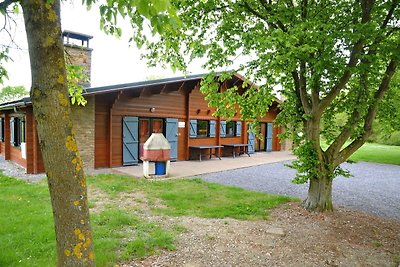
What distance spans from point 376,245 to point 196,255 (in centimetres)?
260

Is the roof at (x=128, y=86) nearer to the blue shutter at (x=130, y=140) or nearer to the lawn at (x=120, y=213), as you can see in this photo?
the blue shutter at (x=130, y=140)

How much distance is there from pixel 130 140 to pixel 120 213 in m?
6.02

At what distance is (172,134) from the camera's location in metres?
12.1

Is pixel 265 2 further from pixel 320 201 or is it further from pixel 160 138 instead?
pixel 160 138

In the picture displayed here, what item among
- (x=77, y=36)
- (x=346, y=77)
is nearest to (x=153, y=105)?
(x=77, y=36)

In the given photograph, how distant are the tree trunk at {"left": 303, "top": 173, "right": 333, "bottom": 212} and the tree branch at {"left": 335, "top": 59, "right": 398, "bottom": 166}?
0.39 metres

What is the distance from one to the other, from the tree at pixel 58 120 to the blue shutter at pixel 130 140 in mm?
9226

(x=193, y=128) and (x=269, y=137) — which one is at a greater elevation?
(x=193, y=128)

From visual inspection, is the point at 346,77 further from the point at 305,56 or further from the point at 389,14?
the point at 305,56

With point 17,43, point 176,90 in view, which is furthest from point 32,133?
point 17,43

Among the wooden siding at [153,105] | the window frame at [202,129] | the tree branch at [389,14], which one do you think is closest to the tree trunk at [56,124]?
the tree branch at [389,14]

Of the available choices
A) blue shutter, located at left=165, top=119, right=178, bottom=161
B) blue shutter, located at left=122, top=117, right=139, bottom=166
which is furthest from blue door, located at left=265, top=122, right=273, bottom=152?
blue shutter, located at left=122, top=117, right=139, bottom=166

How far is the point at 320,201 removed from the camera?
17.5 ft

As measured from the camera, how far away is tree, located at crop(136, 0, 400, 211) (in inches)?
154
